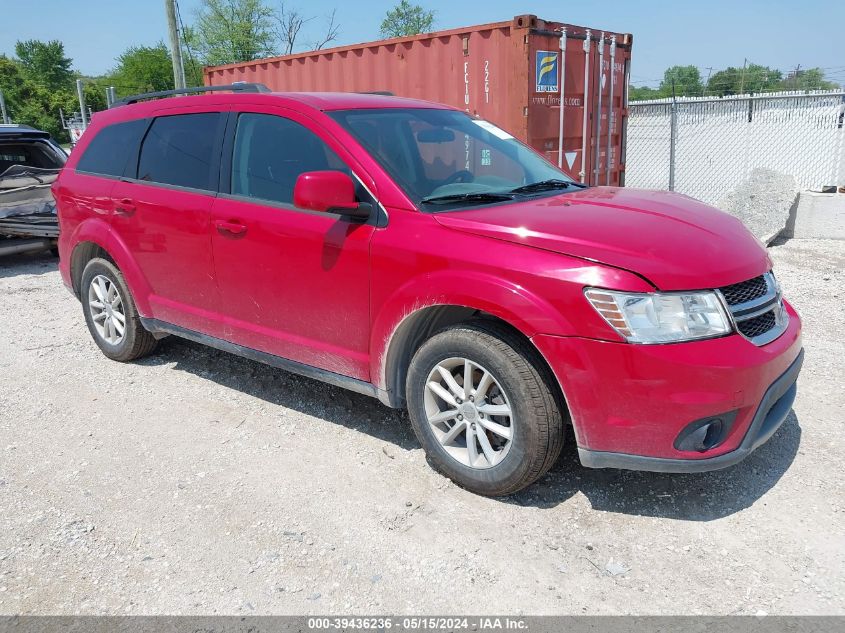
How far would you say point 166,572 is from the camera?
2.77 m

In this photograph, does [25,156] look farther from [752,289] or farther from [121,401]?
[752,289]

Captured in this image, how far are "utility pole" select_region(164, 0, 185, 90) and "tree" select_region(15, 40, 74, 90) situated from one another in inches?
2869

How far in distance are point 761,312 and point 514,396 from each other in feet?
3.69

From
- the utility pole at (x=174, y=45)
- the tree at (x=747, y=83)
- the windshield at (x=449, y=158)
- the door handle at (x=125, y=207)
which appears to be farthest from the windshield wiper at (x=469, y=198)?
the tree at (x=747, y=83)

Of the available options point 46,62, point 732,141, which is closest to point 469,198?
point 732,141

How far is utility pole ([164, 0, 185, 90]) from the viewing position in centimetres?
1430

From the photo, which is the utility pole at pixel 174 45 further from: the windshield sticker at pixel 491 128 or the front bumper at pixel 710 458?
the front bumper at pixel 710 458

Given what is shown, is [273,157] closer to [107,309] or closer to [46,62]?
[107,309]

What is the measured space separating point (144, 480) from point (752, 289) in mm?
3024

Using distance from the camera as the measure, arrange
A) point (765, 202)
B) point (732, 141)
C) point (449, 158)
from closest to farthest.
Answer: point (449, 158) → point (765, 202) → point (732, 141)

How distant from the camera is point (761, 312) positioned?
298cm

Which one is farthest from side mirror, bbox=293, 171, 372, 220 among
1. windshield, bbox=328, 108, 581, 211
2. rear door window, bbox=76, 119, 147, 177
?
rear door window, bbox=76, 119, 147, 177

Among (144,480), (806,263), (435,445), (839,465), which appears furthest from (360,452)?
(806,263)

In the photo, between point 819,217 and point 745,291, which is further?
point 819,217
